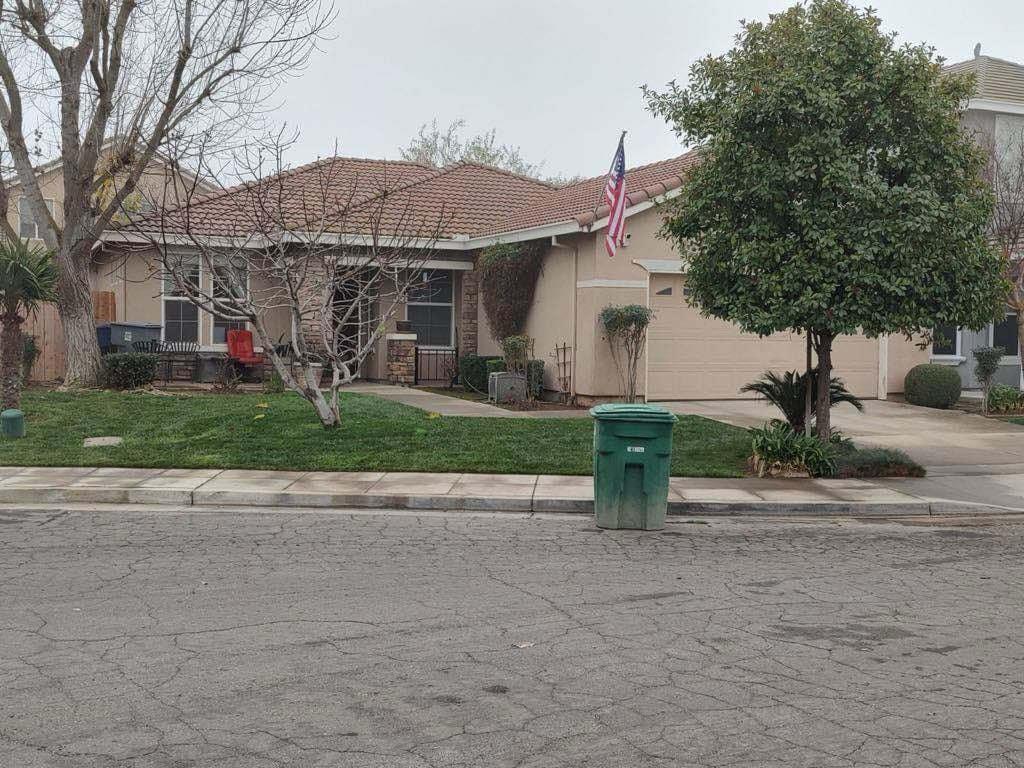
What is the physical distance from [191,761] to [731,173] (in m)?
9.57

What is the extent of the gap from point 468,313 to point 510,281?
2.23 metres

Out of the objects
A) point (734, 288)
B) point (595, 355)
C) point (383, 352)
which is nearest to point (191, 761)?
point (734, 288)

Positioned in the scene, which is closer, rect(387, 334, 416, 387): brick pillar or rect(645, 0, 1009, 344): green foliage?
rect(645, 0, 1009, 344): green foliage

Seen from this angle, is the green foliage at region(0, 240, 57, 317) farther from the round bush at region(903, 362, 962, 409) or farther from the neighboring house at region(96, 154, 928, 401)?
the round bush at region(903, 362, 962, 409)

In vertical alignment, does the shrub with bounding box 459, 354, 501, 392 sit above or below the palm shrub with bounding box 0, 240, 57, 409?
below

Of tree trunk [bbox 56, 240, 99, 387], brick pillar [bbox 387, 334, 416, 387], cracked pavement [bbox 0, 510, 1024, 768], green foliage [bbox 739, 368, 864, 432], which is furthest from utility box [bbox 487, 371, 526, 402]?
cracked pavement [bbox 0, 510, 1024, 768]

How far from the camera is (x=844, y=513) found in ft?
34.3

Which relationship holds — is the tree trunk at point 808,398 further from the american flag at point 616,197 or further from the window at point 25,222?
the window at point 25,222

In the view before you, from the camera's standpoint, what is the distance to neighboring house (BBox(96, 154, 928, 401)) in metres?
18.0

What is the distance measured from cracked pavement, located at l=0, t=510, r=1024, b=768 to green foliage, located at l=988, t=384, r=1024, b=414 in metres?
10.3

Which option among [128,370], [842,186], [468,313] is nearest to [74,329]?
[128,370]

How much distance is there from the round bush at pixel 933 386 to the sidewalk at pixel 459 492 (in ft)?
25.0

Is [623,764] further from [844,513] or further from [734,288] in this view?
[734,288]

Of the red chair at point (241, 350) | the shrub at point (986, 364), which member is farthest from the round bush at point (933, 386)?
the red chair at point (241, 350)
